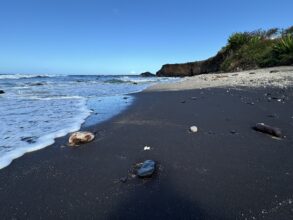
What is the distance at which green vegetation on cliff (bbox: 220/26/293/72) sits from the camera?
1459 centimetres

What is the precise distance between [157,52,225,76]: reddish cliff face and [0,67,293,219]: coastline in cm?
2692

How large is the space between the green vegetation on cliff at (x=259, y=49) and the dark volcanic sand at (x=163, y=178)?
13056mm

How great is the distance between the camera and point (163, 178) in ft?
6.97

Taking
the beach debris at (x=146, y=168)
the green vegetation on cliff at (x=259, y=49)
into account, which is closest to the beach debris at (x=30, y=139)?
the beach debris at (x=146, y=168)

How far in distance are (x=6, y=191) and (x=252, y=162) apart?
2.23 m

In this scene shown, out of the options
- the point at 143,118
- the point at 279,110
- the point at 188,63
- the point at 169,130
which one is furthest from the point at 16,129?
the point at 188,63

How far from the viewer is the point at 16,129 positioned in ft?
13.3

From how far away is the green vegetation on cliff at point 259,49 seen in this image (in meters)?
14.6

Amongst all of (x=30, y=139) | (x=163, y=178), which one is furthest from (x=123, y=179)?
(x=30, y=139)

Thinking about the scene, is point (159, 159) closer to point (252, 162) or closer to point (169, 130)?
point (252, 162)

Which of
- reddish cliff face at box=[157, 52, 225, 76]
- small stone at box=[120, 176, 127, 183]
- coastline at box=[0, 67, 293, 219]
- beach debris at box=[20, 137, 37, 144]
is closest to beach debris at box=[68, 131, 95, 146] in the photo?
coastline at box=[0, 67, 293, 219]

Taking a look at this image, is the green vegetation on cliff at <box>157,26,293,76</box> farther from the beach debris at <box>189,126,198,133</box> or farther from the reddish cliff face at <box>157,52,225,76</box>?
the beach debris at <box>189,126,198,133</box>

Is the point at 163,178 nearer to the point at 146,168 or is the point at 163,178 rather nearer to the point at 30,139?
the point at 146,168

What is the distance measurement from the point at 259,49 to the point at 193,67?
25.5 metres
